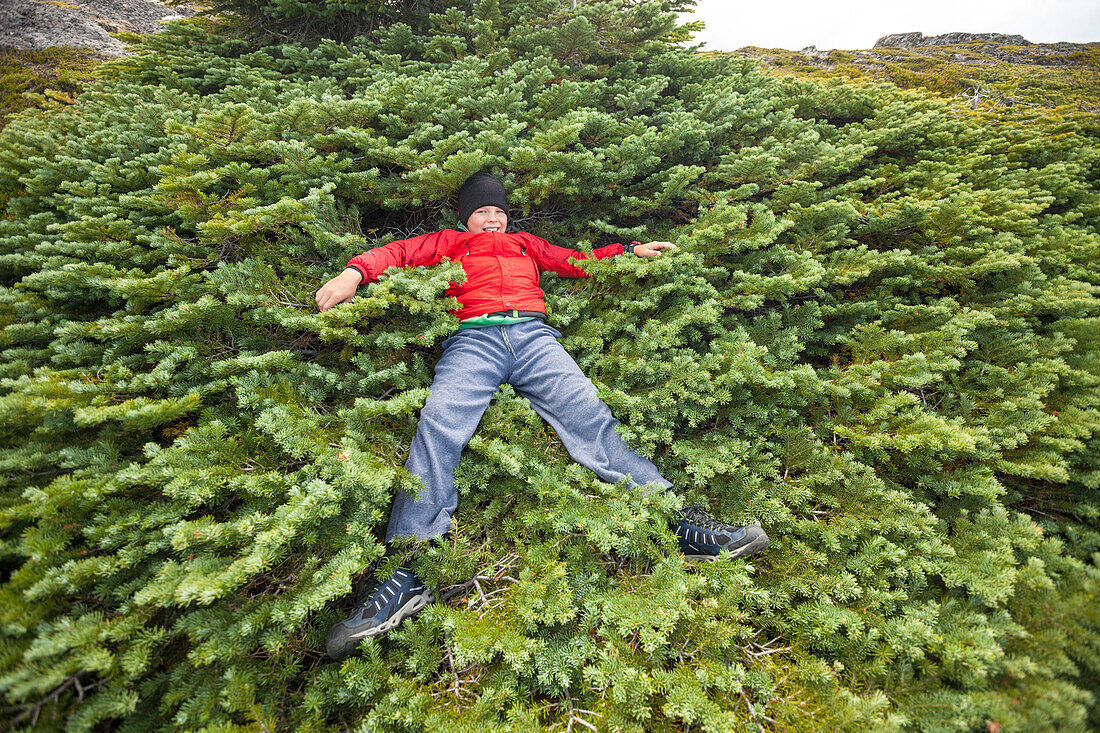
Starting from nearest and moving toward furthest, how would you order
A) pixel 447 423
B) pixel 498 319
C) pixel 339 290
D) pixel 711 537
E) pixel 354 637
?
pixel 354 637, pixel 711 537, pixel 447 423, pixel 339 290, pixel 498 319

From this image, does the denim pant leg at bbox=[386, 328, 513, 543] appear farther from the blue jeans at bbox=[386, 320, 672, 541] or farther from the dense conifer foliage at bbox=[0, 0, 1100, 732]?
the dense conifer foliage at bbox=[0, 0, 1100, 732]

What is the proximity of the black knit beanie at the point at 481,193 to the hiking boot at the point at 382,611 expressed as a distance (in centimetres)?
266

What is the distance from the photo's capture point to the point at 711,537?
2.16 metres

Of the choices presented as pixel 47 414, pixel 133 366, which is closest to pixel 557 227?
pixel 133 366

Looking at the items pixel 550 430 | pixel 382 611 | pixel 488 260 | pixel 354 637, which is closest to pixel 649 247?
pixel 488 260

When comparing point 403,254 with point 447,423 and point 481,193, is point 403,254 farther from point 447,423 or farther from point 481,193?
point 447,423

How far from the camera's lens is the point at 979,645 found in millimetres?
1539

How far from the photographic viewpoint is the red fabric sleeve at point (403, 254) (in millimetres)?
2594

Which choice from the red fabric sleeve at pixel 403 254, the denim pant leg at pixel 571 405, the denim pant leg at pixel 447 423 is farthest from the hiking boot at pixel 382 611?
the red fabric sleeve at pixel 403 254

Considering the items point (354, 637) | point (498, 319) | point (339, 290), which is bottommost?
point (354, 637)

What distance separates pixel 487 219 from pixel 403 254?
741 mm

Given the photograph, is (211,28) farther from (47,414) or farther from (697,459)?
(697,459)

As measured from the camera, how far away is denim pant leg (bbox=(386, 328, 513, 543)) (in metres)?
2.09

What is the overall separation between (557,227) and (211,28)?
18.0 feet
